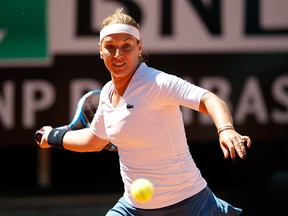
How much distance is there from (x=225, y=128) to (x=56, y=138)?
4.33 feet

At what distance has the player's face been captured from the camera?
361cm

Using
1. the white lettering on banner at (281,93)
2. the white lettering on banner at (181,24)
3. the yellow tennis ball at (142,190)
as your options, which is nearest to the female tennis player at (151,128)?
the yellow tennis ball at (142,190)

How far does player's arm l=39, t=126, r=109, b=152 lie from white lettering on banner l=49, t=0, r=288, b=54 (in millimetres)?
2489

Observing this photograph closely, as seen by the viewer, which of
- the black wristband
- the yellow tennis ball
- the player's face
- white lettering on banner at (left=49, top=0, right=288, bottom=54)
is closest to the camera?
the yellow tennis ball

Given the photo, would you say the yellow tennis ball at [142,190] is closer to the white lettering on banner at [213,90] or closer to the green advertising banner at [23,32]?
the white lettering on banner at [213,90]

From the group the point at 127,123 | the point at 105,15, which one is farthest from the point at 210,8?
the point at 127,123

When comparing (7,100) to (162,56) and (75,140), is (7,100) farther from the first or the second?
(75,140)

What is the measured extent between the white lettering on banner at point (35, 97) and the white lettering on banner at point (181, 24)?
36 centimetres

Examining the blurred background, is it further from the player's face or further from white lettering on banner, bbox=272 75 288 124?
the player's face

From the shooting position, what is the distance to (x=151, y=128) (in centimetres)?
349

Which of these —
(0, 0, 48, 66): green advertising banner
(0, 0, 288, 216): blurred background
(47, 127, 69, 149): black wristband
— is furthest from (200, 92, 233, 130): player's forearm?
(0, 0, 48, 66): green advertising banner

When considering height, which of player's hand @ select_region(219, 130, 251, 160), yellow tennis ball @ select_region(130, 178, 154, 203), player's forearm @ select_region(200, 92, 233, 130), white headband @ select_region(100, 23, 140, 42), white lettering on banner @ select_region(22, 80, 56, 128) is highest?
white headband @ select_region(100, 23, 140, 42)

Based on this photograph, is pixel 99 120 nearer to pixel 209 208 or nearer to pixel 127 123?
pixel 127 123

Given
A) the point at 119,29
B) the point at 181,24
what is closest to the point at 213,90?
the point at 181,24
